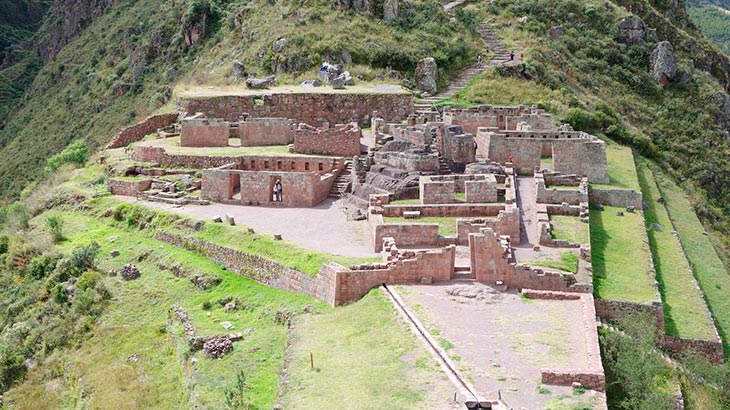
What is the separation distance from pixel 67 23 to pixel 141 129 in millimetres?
81159

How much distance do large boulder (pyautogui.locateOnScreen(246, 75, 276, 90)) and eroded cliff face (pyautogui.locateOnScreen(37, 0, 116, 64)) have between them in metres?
73.0

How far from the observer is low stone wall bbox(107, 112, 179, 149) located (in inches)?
1647

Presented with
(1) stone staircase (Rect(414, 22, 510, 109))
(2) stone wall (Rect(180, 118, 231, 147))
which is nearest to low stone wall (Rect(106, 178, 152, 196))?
(2) stone wall (Rect(180, 118, 231, 147))

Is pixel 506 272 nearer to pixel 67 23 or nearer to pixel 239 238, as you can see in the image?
pixel 239 238

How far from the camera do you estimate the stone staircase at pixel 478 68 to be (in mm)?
43356

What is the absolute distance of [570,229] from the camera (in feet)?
84.9

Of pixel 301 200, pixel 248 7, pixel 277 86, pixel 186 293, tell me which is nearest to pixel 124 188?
pixel 301 200

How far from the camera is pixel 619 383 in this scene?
17.6 m

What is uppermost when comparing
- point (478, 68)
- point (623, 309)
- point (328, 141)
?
point (478, 68)

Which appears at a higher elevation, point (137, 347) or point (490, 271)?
point (490, 271)

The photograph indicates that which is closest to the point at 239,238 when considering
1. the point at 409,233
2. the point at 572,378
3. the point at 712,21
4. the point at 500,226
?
the point at 409,233

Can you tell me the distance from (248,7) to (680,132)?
29230 mm

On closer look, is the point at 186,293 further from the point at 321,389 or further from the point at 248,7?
the point at 248,7

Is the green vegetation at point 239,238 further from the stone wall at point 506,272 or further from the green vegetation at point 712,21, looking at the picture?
the green vegetation at point 712,21
